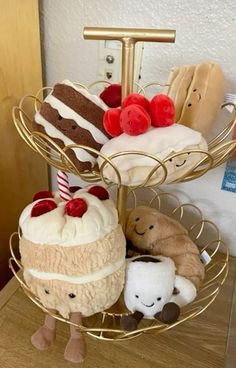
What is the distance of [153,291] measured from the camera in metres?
0.51

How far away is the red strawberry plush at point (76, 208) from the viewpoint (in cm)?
48

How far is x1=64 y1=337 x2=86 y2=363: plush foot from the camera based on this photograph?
563 millimetres

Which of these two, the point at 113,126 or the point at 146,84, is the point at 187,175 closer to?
the point at 113,126

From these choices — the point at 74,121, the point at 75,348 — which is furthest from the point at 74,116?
the point at 75,348

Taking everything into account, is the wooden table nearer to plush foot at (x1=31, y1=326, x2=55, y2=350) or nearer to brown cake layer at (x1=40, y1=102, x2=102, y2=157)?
plush foot at (x1=31, y1=326, x2=55, y2=350)

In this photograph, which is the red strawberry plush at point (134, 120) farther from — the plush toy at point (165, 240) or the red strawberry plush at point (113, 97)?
the plush toy at point (165, 240)

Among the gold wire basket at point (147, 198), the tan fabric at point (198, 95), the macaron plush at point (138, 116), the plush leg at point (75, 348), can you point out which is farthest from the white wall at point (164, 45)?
the plush leg at point (75, 348)

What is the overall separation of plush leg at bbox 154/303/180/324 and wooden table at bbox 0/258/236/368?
0.12 meters

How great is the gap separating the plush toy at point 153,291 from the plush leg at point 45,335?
0.14 meters

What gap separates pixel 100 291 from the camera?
480 millimetres

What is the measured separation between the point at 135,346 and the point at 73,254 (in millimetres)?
246

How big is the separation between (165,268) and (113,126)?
0.24 m

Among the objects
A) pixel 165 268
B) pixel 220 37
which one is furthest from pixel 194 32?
pixel 165 268

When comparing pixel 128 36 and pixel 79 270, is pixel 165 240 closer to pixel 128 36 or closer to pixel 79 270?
pixel 79 270
